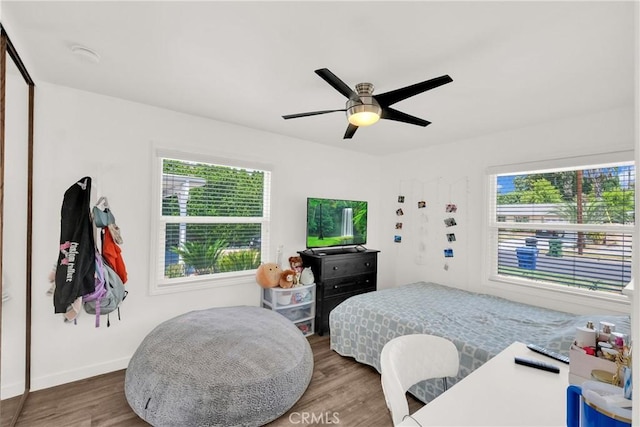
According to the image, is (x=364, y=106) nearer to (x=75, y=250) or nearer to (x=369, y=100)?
(x=369, y=100)

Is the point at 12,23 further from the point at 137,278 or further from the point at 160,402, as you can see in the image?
the point at 160,402

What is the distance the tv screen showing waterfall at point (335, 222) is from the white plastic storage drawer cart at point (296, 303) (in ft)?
1.86

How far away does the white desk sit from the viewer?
947mm

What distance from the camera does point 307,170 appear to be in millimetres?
3709

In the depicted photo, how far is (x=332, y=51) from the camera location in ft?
5.56

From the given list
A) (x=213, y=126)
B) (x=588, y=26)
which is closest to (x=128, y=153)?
(x=213, y=126)

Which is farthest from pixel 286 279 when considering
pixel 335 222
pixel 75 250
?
pixel 75 250

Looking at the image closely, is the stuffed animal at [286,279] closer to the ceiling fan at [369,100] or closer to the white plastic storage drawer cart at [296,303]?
the white plastic storage drawer cart at [296,303]

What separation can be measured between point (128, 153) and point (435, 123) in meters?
2.93

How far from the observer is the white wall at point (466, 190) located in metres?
2.65

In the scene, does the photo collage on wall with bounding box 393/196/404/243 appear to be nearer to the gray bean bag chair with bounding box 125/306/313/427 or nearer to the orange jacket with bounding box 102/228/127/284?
the gray bean bag chair with bounding box 125/306/313/427

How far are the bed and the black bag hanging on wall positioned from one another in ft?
6.94

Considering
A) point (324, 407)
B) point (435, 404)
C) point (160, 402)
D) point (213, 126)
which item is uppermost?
point (213, 126)

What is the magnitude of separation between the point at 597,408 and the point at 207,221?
2993mm
